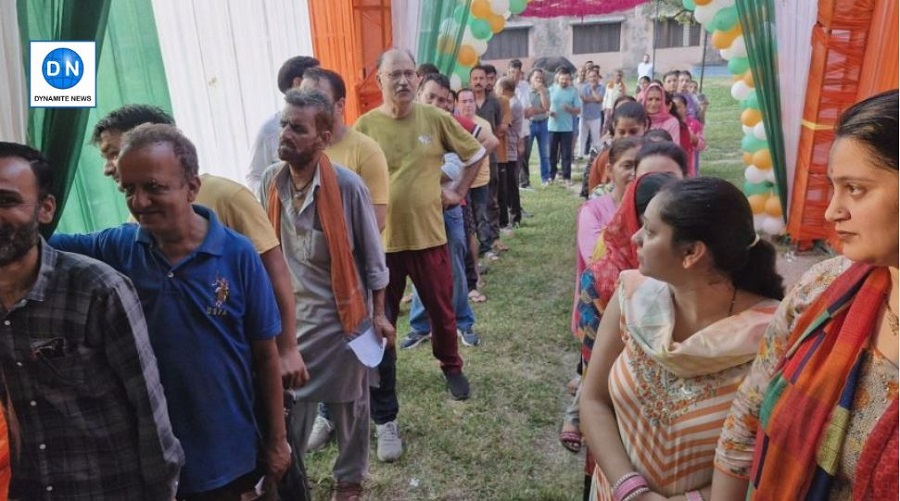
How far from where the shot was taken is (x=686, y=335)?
4.59 ft

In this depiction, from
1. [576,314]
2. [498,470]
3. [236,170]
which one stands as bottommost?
[498,470]

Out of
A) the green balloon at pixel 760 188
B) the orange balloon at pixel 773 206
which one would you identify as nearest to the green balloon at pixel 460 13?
the green balloon at pixel 760 188

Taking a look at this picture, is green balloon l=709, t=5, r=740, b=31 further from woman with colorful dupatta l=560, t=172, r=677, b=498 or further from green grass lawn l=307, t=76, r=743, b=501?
woman with colorful dupatta l=560, t=172, r=677, b=498

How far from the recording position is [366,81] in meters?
5.51

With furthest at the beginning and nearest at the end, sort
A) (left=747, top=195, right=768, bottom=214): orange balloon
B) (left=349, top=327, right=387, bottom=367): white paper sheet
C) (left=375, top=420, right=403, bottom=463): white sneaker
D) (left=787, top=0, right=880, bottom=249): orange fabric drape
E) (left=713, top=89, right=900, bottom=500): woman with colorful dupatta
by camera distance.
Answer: (left=747, top=195, right=768, bottom=214): orange balloon < (left=787, top=0, right=880, bottom=249): orange fabric drape < (left=375, top=420, right=403, bottom=463): white sneaker < (left=349, top=327, right=387, bottom=367): white paper sheet < (left=713, top=89, right=900, bottom=500): woman with colorful dupatta

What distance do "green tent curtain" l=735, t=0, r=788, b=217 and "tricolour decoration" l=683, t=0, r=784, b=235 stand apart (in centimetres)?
23

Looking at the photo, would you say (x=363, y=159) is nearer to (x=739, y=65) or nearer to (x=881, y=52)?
(x=881, y=52)

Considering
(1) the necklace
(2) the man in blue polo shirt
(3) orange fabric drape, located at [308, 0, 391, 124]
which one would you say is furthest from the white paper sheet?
(3) orange fabric drape, located at [308, 0, 391, 124]

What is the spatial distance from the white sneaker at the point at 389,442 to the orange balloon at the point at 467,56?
4616 mm

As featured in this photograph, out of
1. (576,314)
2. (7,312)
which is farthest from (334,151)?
(7,312)

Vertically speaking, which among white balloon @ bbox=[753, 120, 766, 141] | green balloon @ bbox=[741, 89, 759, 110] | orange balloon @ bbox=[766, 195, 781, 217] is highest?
green balloon @ bbox=[741, 89, 759, 110]

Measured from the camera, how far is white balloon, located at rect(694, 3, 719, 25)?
6.12m

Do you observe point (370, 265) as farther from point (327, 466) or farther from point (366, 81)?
point (366, 81)

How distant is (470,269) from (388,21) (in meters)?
2.34
